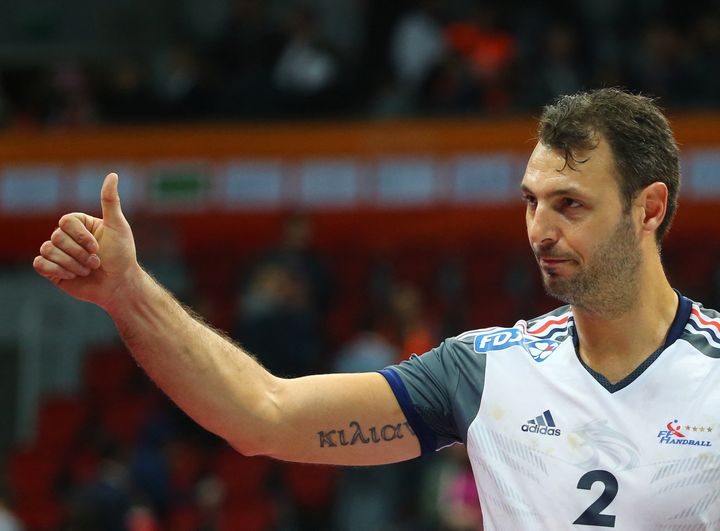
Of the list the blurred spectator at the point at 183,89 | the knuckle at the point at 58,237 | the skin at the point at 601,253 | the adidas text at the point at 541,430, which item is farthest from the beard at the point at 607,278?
the blurred spectator at the point at 183,89

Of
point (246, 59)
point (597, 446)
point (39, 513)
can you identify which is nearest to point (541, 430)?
point (597, 446)

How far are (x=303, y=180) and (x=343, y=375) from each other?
35.2 ft

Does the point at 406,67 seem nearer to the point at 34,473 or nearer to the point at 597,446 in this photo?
the point at 34,473

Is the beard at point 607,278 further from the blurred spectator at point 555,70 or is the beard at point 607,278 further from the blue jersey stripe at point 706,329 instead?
the blurred spectator at point 555,70

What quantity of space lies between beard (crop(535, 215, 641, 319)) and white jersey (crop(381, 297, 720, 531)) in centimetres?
15

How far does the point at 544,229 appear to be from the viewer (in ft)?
11.1

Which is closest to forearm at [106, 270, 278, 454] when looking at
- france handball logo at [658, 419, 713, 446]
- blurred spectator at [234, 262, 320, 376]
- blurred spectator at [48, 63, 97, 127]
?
france handball logo at [658, 419, 713, 446]

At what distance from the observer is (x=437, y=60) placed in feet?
47.7

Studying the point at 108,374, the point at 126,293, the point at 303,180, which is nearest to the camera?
the point at 126,293

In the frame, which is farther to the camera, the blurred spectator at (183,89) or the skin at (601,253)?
the blurred spectator at (183,89)

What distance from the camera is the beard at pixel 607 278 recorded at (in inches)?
134

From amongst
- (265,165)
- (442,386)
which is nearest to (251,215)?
(265,165)

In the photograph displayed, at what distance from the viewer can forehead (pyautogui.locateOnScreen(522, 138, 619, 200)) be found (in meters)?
3.37

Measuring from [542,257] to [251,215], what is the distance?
11268mm
